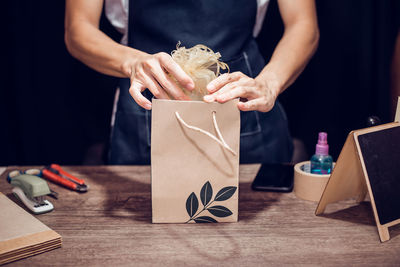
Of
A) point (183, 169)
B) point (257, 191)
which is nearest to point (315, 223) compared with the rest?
point (257, 191)

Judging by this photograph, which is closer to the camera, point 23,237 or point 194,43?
point 23,237

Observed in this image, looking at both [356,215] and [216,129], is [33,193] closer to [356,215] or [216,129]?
[216,129]

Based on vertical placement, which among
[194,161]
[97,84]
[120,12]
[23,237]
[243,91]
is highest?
[120,12]

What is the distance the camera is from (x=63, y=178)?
129 cm

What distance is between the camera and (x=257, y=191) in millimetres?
1245

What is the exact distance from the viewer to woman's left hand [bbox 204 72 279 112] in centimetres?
101

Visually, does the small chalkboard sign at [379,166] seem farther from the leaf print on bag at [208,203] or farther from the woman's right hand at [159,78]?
the woman's right hand at [159,78]

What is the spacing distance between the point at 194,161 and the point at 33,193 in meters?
0.44

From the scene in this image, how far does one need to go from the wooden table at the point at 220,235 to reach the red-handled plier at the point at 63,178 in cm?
2

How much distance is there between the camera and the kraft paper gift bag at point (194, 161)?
0.97 metres

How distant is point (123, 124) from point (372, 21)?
147 cm

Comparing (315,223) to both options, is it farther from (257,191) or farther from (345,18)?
(345,18)

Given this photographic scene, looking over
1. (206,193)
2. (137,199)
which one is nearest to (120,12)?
(137,199)

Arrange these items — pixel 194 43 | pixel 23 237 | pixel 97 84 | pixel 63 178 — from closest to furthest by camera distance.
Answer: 1. pixel 23 237
2. pixel 63 178
3. pixel 194 43
4. pixel 97 84
